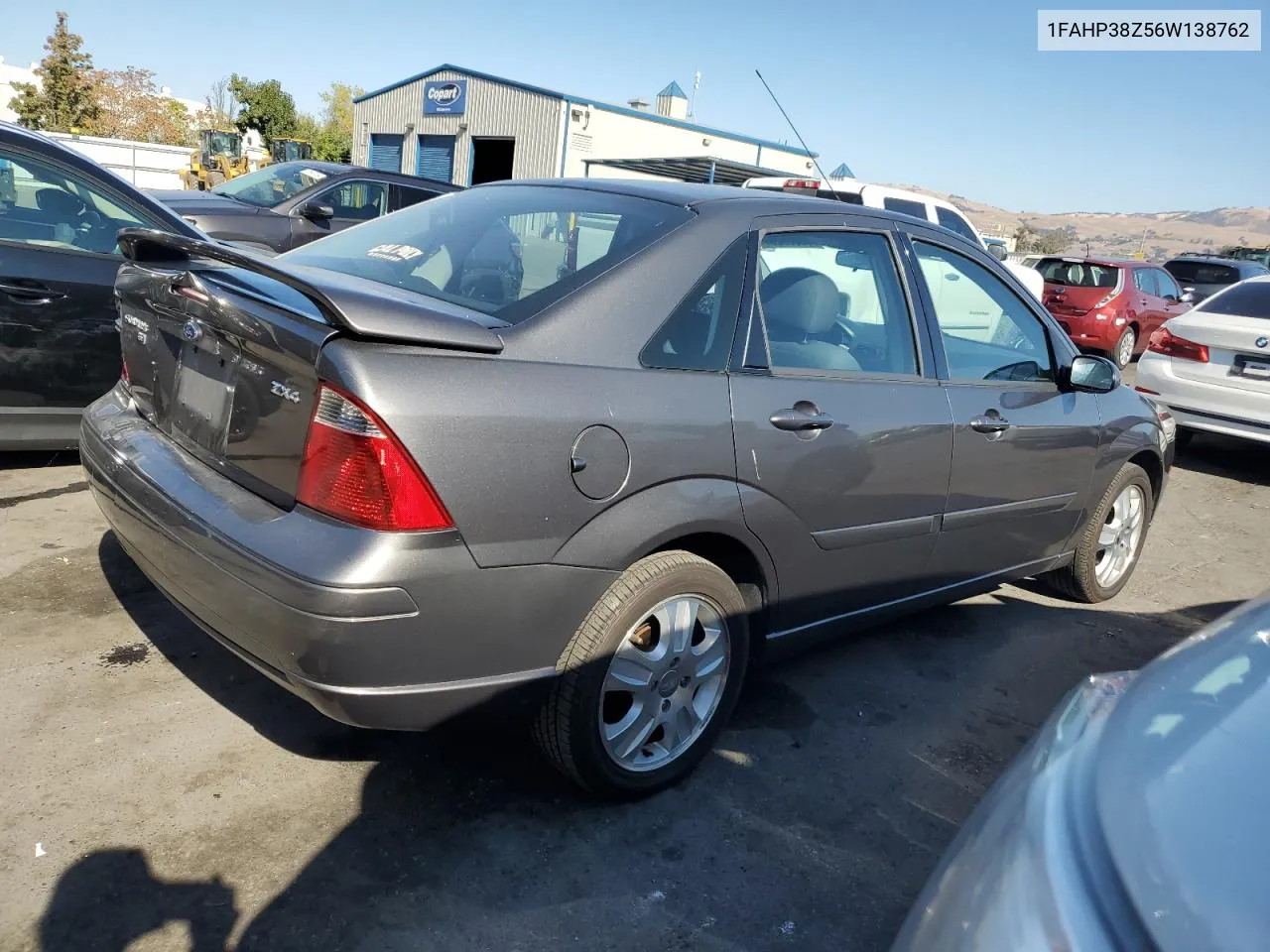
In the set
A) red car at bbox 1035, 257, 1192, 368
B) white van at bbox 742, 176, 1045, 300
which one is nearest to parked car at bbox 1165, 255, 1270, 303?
red car at bbox 1035, 257, 1192, 368

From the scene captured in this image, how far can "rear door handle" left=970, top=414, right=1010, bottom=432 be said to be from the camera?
3568 mm

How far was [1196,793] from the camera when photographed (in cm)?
127

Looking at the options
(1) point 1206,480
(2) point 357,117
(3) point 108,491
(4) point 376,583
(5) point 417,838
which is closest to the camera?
(4) point 376,583

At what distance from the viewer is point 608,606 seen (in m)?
2.53

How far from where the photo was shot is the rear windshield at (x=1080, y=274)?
535 inches

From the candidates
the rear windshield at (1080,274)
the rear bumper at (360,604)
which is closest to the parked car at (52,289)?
the rear bumper at (360,604)

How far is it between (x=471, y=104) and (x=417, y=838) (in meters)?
28.8

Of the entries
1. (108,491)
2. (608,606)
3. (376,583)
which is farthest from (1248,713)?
(108,491)

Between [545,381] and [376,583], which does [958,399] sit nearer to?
[545,381]

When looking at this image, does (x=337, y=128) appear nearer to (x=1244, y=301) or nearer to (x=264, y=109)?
(x=264, y=109)

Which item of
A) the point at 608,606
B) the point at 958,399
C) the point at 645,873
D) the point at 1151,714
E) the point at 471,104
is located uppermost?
the point at 471,104

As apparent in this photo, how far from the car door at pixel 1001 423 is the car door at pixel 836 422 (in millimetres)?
138

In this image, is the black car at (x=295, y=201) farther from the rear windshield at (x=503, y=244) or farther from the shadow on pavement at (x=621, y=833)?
the rear windshield at (x=503, y=244)

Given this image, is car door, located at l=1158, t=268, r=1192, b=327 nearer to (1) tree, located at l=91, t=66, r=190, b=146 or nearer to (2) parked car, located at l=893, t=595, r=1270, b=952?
(2) parked car, located at l=893, t=595, r=1270, b=952
